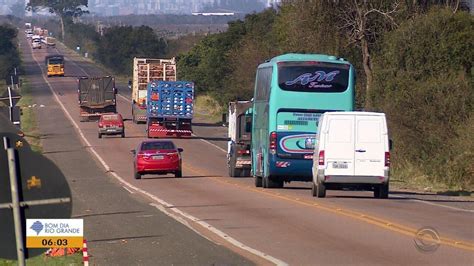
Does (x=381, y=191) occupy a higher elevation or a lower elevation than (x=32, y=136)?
higher

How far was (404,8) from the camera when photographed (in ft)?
166

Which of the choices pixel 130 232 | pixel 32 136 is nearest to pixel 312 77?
pixel 130 232

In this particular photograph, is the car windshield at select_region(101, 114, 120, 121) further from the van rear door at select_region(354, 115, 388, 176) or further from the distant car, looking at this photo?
the van rear door at select_region(354, 115, 388, 176)

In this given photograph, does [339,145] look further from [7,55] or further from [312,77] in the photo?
[7,55]

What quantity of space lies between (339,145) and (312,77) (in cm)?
522

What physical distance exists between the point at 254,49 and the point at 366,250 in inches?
2355

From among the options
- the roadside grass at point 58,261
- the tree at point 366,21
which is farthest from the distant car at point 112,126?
the roadside grass at point 58,261

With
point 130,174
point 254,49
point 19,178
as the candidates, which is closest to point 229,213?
point 19,178

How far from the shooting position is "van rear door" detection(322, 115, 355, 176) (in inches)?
1057

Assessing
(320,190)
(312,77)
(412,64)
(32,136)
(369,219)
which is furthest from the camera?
(32,136)

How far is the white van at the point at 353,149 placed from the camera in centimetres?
2686

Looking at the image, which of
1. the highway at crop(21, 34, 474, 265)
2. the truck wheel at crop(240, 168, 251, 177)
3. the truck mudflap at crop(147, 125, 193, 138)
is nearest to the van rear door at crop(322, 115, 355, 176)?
the highway at crop(21, 34, 474, 265)

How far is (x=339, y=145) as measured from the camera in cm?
2700

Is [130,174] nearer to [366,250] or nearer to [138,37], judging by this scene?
[366,250]
